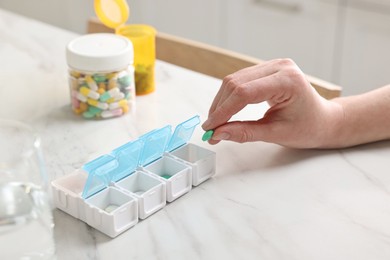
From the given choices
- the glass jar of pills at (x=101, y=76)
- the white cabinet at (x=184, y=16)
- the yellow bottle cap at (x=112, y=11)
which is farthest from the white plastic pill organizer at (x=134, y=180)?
the white cabinet at (x=184, y=16)

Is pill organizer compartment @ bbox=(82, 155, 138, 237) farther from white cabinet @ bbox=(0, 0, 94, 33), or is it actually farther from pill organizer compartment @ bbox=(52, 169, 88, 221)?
white cabinet @ bbox=(0, 0, 94, 33)

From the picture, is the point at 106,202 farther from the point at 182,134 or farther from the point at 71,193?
the point at 182,134

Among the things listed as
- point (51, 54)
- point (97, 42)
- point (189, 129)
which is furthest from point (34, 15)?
point (189, 129)

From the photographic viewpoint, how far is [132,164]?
0.95 meters

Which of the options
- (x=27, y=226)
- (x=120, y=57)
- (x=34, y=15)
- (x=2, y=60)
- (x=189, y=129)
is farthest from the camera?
(x=34, y=15)

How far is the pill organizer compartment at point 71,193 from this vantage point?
896 mm

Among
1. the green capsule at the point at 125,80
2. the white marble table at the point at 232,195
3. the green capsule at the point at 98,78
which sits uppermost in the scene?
the green capsule at the point at 98,78

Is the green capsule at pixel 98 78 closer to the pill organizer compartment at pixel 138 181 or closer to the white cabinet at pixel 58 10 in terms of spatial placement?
the pill organizer compartment at pixel 138 181

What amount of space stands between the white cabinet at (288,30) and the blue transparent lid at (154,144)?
1.39 meters

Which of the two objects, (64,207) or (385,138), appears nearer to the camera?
(64,207)

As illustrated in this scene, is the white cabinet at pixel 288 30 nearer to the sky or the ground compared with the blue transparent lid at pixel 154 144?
nearer to the ground

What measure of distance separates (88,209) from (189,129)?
22 cm

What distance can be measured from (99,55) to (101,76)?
0.13ft

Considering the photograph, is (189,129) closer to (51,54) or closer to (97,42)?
(97,42)
